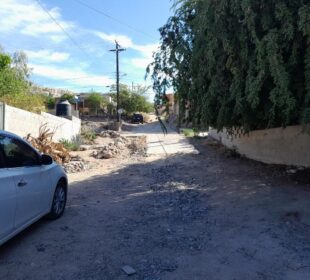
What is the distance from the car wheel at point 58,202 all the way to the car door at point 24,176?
531 millimetres

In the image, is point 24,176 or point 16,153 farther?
point 16,153

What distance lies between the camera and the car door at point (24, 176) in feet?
16.2

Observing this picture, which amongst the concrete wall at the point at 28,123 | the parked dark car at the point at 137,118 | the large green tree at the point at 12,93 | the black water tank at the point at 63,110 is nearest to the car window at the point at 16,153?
the concrete wall at the point at 28,123

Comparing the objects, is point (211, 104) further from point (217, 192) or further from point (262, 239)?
point (262, 239)

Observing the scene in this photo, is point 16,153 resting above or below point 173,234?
above

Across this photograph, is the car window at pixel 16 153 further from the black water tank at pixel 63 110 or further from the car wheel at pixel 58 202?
the black water tank at pixel 63 110

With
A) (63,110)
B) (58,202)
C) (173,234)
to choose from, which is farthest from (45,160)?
(63,110)

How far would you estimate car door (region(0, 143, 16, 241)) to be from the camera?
4456 millimetres

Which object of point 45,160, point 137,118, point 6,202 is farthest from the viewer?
point 137,118

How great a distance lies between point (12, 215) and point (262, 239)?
3.41 meters

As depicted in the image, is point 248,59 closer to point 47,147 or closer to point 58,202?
point 58,202

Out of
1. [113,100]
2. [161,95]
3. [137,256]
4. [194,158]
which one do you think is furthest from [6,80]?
[113,100]

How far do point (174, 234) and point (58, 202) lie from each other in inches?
84.1

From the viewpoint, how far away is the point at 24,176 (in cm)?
515
